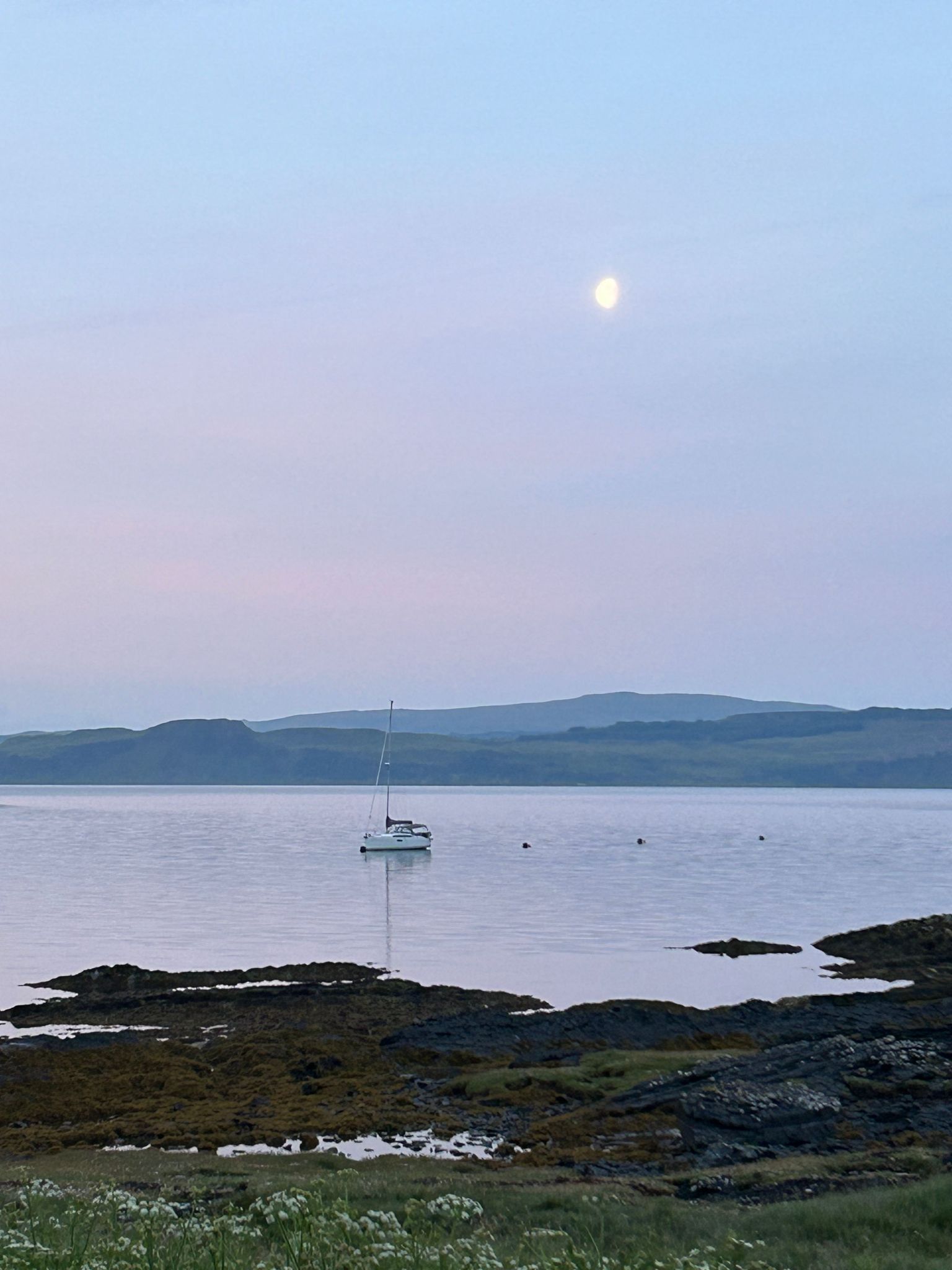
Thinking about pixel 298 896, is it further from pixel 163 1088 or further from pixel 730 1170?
pixel 730 1170

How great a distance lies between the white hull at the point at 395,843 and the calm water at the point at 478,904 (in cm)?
193

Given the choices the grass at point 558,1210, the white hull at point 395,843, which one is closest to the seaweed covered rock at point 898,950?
the grass at point 558,1210

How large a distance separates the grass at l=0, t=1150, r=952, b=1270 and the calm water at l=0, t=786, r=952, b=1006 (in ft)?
71.0

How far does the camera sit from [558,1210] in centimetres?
1442

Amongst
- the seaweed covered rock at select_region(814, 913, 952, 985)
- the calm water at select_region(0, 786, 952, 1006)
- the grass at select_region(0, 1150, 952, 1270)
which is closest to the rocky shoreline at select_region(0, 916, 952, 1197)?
the grass at select_region(0, 1150, 952, 1270)

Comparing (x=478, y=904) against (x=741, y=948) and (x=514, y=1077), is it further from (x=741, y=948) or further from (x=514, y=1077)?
(x=514, y=1077)

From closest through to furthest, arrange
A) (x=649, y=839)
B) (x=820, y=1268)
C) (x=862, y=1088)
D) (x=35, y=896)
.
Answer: (x=820, y=1268), (x=862, y=1088), (x=35, y=896), (x=649, y=839)

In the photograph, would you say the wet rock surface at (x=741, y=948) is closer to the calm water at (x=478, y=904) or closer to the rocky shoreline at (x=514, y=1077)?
the calm water at (x=478, y=904)

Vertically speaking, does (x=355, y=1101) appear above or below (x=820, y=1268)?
below

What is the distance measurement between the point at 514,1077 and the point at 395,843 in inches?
3203

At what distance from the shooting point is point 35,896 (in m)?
68.1

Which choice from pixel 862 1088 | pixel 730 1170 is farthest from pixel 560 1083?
pixel 730 1170

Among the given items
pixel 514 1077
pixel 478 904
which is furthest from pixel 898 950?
pixel 514 1077

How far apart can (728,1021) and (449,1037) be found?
787cm
